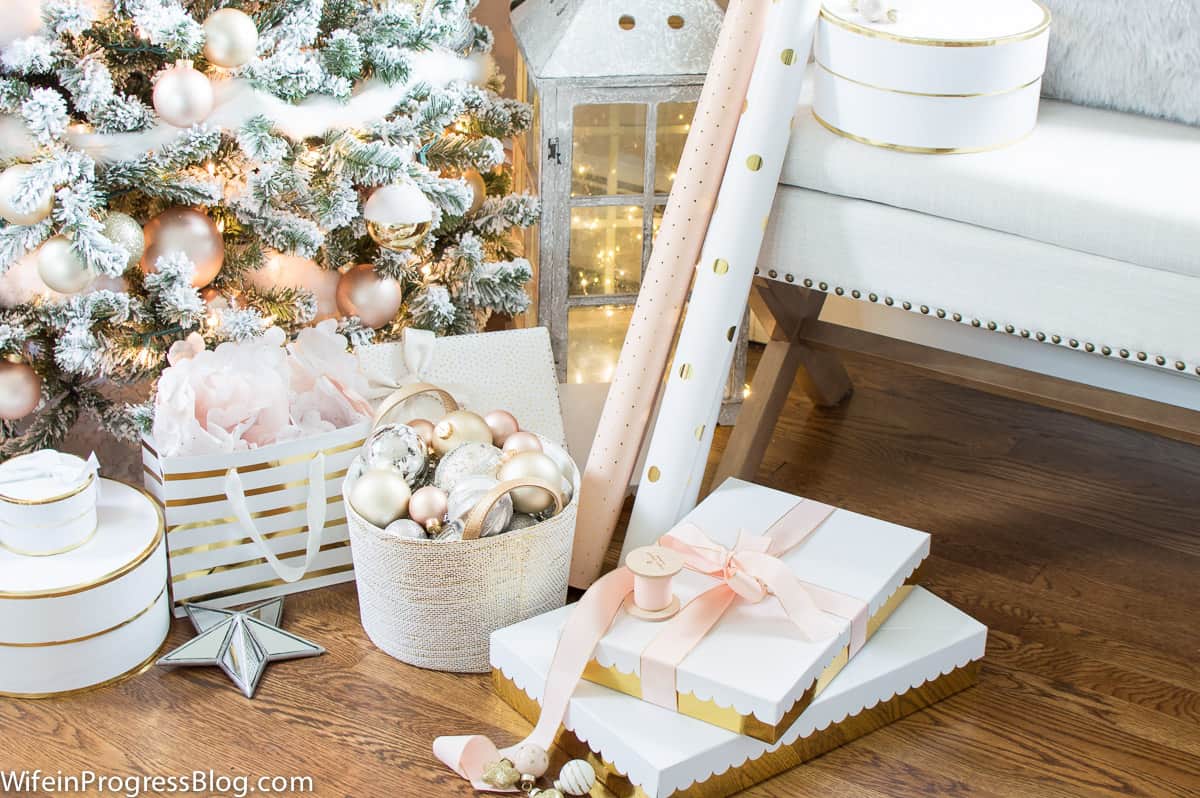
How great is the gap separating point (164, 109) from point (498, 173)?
1.84 ft

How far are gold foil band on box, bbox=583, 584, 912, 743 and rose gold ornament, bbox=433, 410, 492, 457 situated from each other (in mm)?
330

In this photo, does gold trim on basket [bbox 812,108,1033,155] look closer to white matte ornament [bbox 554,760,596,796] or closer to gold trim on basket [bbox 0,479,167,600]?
white matte ornament [bbox 554,760,596,796]

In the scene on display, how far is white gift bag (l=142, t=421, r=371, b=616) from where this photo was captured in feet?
4.80

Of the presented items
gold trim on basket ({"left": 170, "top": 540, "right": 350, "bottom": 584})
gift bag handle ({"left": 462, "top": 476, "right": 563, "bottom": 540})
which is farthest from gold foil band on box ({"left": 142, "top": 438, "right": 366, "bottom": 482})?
gift bag handle ({"left": 462, "top": 476, "right": 563, "bottom": 540})

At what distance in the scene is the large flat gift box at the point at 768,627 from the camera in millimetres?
1248

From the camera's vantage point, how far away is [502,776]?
128 cm

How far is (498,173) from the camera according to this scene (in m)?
1.96

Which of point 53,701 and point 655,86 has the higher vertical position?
point 655,86

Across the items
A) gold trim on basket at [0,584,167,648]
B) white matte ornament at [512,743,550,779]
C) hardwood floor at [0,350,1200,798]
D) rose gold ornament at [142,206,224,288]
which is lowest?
hardwood floor at [0,350,1200,798]

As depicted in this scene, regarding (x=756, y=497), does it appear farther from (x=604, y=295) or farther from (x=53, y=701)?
(x=53, y=701)

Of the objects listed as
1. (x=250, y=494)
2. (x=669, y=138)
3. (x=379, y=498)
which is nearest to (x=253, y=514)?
(x=250, y=494)

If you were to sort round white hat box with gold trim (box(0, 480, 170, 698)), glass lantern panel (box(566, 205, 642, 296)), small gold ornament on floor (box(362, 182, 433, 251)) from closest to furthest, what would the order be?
round white hat box with gold trim (box(0, 480, 170, 698)) → small gold ornament on floor (box(362, 182, 433, 251)) → glass lantern panel (box(566, 205, 642, 296))

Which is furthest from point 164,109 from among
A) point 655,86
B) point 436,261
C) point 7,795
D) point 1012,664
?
point 1012,664
